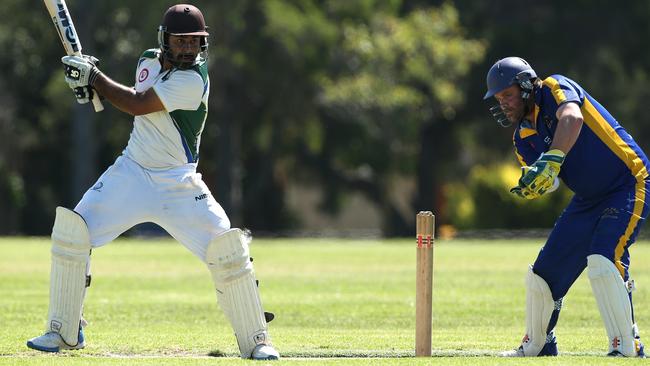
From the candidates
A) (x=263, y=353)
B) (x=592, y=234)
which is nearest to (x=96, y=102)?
(x=263, y=353)

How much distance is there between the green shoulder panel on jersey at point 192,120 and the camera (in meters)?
9.01

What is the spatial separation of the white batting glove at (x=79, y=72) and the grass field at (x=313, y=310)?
69.6 inches

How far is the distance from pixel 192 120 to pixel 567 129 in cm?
244

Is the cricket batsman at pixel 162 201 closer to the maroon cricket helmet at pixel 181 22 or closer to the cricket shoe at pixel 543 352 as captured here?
the maroon cricket helmet at pixel 181 22

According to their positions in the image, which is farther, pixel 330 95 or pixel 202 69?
pixel 330 95

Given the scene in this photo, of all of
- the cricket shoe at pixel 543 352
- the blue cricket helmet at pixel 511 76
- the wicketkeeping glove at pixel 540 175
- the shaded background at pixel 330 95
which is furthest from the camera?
the shaded background at pixel 330 95

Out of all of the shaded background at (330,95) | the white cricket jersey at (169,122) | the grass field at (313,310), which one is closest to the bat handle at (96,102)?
the white cricket jersey at (169,122)

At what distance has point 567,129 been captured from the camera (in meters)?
8.91

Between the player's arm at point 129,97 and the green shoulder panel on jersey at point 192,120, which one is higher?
the player's arm at point 129,97

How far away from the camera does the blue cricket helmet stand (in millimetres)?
9148

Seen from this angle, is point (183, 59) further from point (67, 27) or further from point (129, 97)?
point (67, 27)

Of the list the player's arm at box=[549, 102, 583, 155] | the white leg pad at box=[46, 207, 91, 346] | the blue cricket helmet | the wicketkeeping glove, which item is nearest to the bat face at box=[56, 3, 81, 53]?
the white leg pad at box=[46, 207, 91, 346]

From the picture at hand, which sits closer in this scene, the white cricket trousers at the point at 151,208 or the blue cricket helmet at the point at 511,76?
the white cricket trousers at the point at 151,208

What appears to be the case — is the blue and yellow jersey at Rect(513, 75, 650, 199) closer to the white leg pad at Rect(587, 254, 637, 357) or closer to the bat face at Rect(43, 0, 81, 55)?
the white leg pad at Rect(587, 254, 637, 357)
